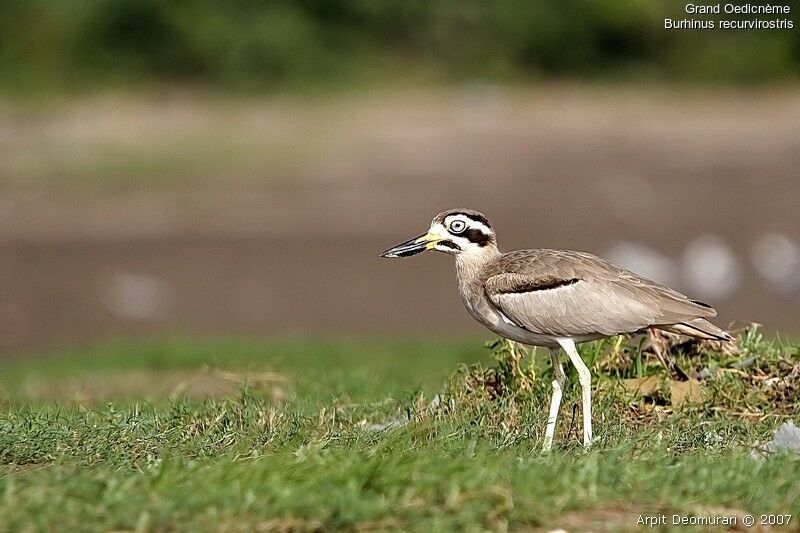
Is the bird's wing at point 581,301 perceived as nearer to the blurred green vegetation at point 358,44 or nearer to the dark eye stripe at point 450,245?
the dark eye stripe at point 450,245

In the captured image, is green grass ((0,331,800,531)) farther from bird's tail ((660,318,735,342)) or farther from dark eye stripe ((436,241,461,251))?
dark eye stripe ((436,241,461,251))

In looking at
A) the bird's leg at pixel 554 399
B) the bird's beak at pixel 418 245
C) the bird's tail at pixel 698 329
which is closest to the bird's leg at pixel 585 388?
the bird's leg at pixel 554 399

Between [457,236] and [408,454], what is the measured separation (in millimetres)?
2026

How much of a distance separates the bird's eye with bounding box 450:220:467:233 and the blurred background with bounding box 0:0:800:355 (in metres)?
8.76

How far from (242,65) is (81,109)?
8.88 feet

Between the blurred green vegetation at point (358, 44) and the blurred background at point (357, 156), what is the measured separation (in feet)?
0.13

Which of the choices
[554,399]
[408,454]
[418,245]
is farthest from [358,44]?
[408,454]

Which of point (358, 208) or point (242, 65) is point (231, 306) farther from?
point (242, 65)

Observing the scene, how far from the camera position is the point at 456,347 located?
1426cm

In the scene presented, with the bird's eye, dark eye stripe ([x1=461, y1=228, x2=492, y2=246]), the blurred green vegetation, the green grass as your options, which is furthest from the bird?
the blurred green vegetation

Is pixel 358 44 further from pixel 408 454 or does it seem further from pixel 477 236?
pixel 408 454

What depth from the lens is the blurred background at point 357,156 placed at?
18.5 meters

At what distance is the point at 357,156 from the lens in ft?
73.2

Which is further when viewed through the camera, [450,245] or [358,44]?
[358,44]
